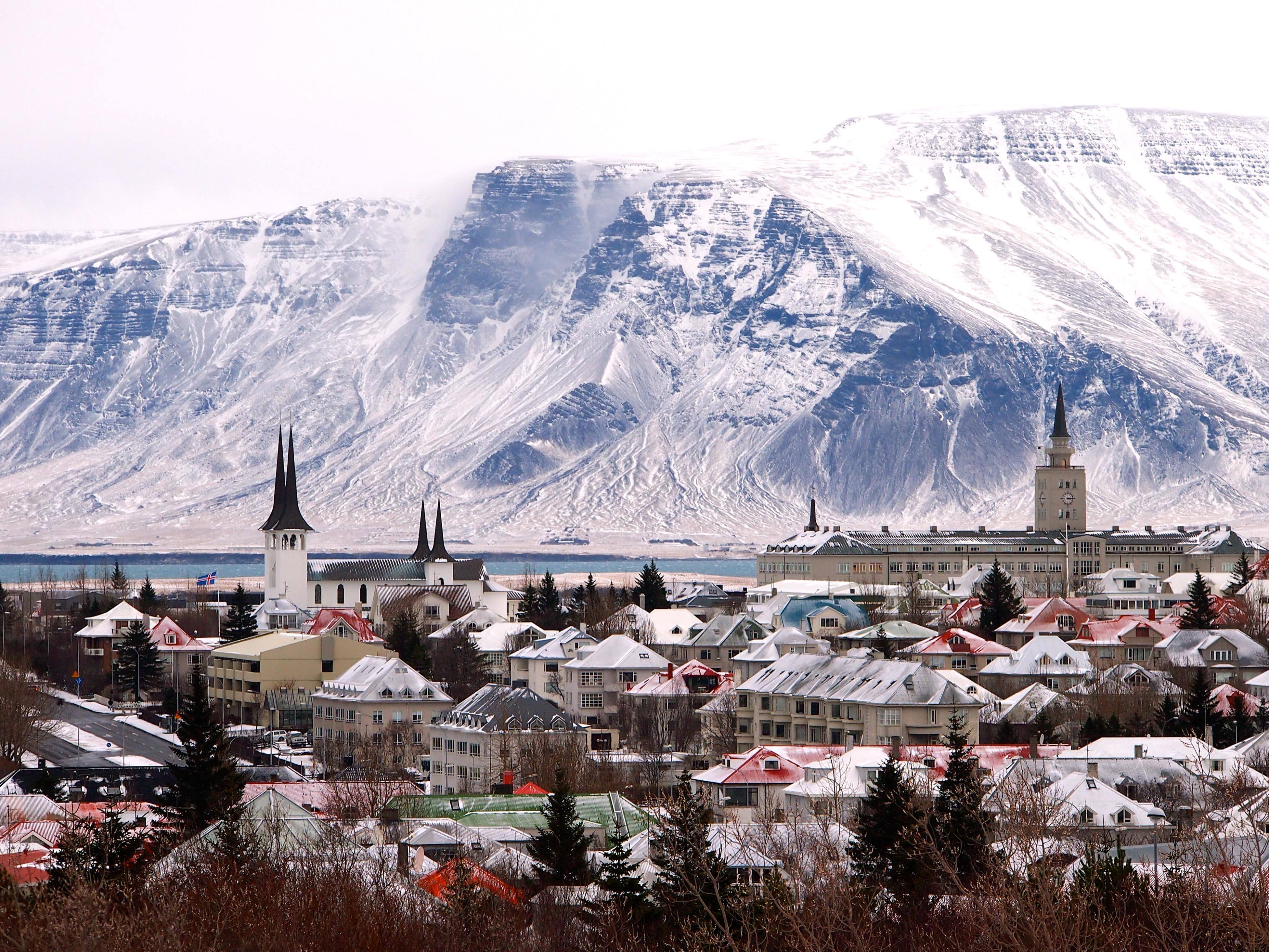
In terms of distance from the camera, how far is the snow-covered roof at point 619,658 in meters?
138

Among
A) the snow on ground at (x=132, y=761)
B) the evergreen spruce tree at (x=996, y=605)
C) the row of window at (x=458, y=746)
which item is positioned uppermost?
the evergreen spruce tree at (x=996, y=605)

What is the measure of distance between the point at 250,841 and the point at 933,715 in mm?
53272

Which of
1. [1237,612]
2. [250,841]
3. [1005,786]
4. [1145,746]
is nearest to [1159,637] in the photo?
[1237,612]

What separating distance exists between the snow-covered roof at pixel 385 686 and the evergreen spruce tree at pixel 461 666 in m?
5.58

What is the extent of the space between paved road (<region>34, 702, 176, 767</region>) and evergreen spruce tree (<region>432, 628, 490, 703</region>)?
1755cm

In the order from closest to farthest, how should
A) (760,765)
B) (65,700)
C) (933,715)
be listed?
(760,765), (933,715), (65,700)

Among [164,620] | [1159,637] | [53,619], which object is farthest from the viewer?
[53,619]

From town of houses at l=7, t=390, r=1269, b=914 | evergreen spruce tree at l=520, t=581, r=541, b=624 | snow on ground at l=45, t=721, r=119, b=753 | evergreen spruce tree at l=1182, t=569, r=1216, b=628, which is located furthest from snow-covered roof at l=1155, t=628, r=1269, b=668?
evergreen spruce tree at l=520, t=581, r=541, b=624

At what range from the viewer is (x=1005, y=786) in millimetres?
70438

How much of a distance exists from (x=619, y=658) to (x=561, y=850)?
7276 cm

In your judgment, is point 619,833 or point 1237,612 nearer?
point 619,833

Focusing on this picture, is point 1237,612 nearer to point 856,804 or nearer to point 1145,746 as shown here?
point 1145,746

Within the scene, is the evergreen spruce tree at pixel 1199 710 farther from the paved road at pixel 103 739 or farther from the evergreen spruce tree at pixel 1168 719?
the paved road at pixel 103 739

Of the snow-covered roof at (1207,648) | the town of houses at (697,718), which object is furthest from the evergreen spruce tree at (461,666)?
the snow-covered roof at (1207,648)
